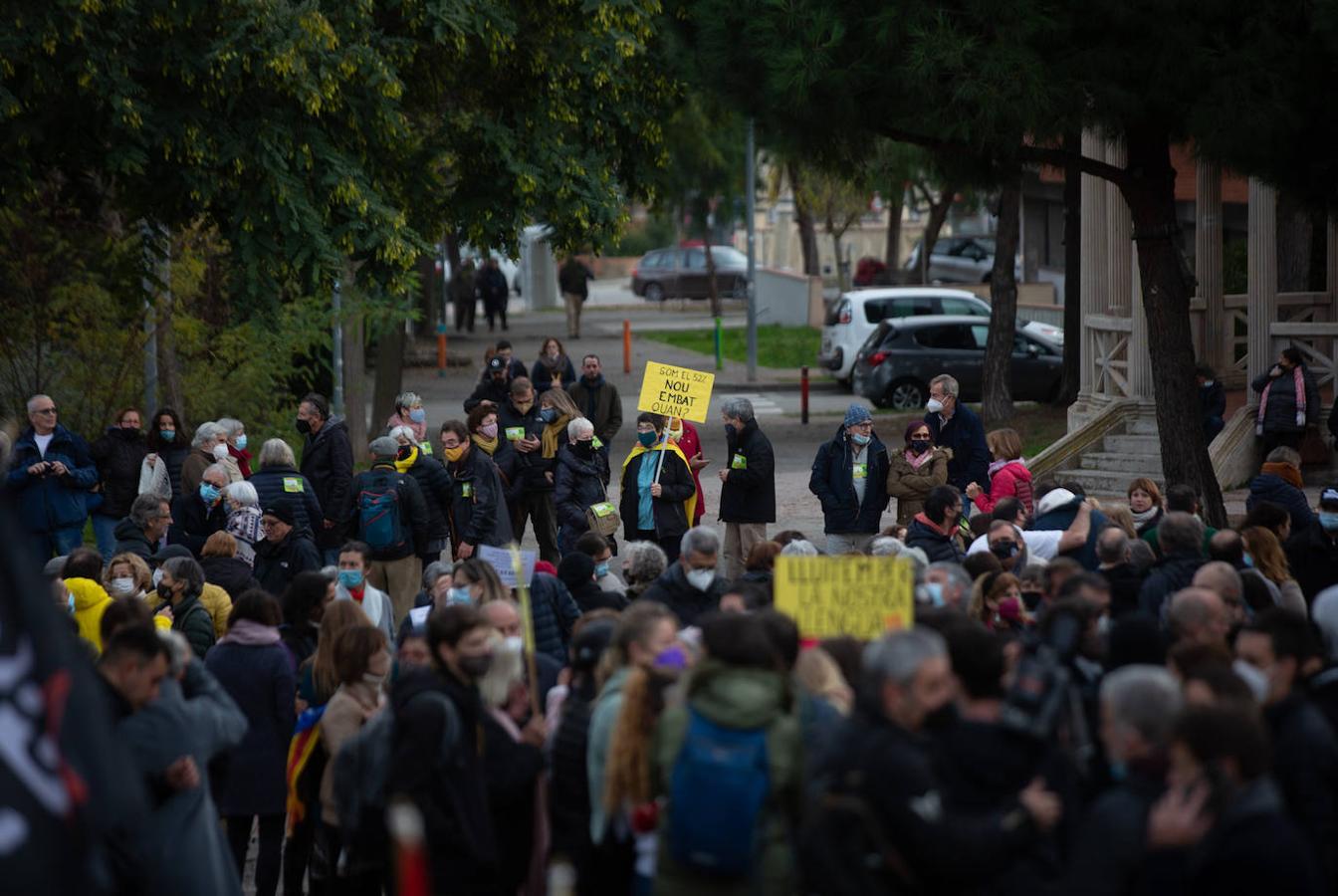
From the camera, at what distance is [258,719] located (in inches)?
337

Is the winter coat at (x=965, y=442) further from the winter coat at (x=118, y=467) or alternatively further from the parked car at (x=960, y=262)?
the parked car at (x=960, y=262)

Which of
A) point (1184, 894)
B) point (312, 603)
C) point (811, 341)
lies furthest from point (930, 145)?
point (811, 341)

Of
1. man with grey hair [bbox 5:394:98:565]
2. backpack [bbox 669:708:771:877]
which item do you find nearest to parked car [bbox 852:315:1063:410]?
man with grey hair [bbox 5:394:98:565]

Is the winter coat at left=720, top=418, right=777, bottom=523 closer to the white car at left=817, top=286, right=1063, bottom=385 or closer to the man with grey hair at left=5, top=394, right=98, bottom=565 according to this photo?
the man with grey hair at left=5, top=394, right=98, bottom=565

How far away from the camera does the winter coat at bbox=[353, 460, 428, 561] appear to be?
13.4 metres

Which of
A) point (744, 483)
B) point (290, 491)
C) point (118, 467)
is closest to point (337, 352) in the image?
point (118, 467)

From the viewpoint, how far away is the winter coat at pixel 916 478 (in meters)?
13.9

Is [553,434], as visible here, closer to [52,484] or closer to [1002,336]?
[52,484]

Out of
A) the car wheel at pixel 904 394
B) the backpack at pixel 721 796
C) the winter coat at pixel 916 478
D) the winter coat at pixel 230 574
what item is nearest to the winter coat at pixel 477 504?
the winter coat at pixel 916 478

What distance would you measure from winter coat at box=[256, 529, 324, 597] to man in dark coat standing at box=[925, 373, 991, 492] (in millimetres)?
5068

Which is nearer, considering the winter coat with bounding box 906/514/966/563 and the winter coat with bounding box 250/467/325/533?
the winter coat with bounding box 906/514/966/563

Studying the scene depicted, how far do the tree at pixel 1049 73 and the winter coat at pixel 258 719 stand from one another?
7.76 m

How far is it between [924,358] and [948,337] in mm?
642

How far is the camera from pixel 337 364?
2250cm
